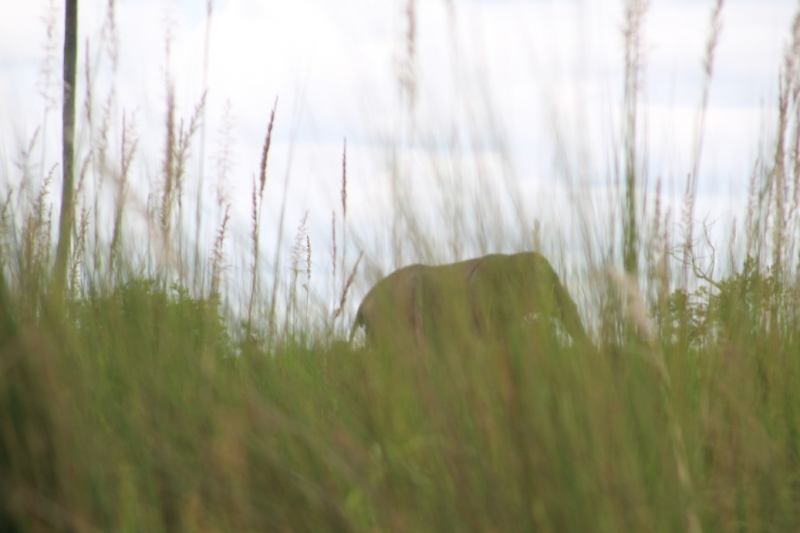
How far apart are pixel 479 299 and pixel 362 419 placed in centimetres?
39

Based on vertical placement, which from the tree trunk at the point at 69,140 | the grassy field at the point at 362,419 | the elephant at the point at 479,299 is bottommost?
the grassy field at the point at 362,419

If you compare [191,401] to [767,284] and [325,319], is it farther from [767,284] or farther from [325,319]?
[767,284]

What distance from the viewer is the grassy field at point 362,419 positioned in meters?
1.45

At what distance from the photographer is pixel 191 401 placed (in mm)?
1985

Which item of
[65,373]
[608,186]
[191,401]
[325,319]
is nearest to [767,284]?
[608,186]

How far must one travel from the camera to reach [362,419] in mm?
1938

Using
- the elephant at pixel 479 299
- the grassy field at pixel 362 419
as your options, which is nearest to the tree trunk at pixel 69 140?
the grassy field at pixel 362 419

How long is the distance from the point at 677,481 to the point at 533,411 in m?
0.31

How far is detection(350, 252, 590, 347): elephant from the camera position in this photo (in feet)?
5.78

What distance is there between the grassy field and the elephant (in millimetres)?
64

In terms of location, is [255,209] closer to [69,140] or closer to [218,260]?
[218,260]

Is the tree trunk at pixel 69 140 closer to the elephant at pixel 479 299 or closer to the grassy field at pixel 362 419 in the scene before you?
the grassy field at pixel 362 419

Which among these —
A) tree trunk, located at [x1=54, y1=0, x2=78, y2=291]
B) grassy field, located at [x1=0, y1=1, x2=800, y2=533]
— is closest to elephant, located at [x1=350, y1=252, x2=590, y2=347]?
grassy field, located at [x1=0, y1=1, x2=800, y2=533]

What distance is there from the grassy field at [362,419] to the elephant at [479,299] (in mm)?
64
